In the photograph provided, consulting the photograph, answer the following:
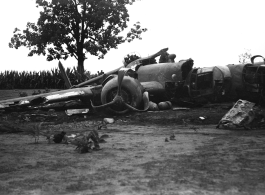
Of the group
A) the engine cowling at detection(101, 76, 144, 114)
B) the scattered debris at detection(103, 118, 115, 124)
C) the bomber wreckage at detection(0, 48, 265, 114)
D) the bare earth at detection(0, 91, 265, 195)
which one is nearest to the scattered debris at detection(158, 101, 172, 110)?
the bomber wreckage at detection(0, 48, 265, 114)

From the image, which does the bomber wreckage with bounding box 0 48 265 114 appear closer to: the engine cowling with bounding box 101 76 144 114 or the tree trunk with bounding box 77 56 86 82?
the engine cowling with bounding box 101 76 144 114

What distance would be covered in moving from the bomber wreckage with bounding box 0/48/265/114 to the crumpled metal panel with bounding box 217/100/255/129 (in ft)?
12.2

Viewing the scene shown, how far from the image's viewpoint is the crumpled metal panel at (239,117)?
1016 centimetres

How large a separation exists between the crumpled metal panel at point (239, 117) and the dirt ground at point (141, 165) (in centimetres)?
104

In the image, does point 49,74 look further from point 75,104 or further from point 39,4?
point 75,104

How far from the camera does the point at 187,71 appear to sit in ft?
51.7

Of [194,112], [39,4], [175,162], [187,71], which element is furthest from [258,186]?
[39,4]

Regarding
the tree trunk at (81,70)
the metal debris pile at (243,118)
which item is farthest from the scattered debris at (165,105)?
the tree trunk at (81,70)

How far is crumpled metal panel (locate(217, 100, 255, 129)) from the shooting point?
33.3 feet

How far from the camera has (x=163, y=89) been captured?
15773mm

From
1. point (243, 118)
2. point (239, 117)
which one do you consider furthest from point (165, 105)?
point (243, 118)

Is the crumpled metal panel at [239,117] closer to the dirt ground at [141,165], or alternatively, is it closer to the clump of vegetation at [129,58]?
the dirt ground at [141,165]

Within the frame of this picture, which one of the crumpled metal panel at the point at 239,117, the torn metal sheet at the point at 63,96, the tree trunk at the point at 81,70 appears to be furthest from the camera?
the tree trunk at the point at 81,70

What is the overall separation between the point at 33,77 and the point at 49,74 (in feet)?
5.35
